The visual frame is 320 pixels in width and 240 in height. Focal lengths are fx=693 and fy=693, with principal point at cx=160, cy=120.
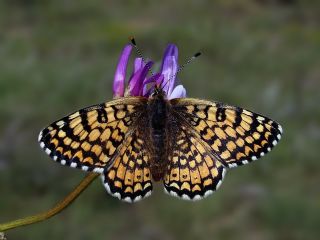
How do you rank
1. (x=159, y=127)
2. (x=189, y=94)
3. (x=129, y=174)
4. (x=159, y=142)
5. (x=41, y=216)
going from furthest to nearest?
(x=189, y=94)
(x=159, y=127)
(x=159, y=142)
(x=129, y=174)
(x=41, y=216)

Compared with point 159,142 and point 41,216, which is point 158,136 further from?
point 41,216

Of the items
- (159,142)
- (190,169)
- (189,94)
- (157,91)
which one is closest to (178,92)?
(157,91)

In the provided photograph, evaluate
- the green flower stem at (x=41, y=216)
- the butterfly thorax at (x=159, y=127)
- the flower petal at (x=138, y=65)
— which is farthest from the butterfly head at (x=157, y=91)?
the green flower stem at (x=41, y=216)

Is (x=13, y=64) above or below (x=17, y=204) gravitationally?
above

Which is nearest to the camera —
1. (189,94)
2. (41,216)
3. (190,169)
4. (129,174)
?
(41,216)

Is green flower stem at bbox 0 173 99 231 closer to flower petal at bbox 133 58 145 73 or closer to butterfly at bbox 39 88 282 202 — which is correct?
butterfly at bbox 39 88 282 202

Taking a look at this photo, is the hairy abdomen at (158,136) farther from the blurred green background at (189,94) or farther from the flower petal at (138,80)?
the blurred green background at (189,94)

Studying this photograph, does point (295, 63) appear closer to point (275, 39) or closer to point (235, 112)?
point (275, 39)

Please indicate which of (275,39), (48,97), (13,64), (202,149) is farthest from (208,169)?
(275,39)
